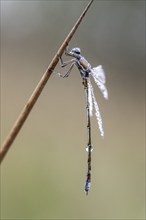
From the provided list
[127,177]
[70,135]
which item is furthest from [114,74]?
[127,177]

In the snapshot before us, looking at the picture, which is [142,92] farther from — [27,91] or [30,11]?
[30,11]

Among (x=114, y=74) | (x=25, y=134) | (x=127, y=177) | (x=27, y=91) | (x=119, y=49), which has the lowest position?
(x=127, y=177)

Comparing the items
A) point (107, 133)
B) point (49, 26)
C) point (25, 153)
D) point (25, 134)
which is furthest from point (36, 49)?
point (25, 153)

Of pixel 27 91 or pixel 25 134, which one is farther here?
pixel 27 91

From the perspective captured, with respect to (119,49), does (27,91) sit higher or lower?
lower

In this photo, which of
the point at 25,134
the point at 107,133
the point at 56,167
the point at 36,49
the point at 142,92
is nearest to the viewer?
the point at 56,167

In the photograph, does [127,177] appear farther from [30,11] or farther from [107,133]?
[30,11]

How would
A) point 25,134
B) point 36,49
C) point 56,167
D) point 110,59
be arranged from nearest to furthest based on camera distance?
point 56,167 < point 25,134 < point 36,49 < point 110,59
